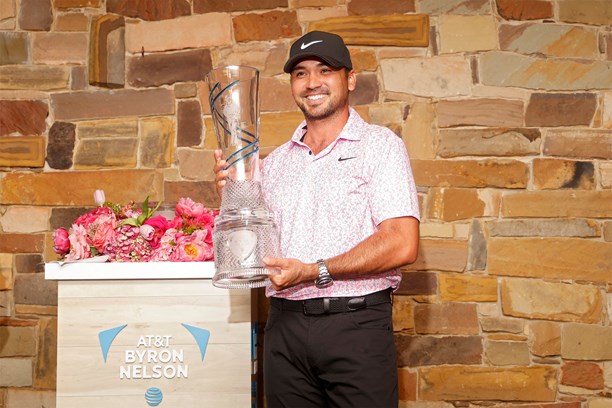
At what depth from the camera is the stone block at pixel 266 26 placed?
2.85m

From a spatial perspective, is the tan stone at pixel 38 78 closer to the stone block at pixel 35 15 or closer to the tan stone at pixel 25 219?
the stone block at pixel 35 15

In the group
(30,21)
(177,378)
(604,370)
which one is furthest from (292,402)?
(30,21)

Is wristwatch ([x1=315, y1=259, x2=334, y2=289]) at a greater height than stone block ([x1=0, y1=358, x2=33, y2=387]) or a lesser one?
greater

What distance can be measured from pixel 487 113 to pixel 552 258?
614 millimetres

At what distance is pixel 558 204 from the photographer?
2.70 m

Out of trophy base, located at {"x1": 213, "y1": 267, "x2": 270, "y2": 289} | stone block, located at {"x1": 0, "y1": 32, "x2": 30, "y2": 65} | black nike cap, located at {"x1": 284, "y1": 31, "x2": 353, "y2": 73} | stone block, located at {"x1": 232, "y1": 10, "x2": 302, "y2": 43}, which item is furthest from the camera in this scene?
stone block, located at {"x1": 0, "y1": 32, "x2": 30, "y2": 65}

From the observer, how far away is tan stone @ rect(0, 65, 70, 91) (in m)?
2.94

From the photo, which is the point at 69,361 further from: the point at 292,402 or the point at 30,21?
the point at 30,21

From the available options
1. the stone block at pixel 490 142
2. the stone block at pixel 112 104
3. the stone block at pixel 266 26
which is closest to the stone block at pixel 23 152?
the stone block at pixel 112 104

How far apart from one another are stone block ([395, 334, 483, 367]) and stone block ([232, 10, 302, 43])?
1.32 meters

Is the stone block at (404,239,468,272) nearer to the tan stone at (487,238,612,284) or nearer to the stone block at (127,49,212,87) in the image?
the tan stone at (487,238,612,284)

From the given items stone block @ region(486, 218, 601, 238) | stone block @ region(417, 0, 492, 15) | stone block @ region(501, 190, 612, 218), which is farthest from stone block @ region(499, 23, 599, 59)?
stone block @ region(486, 218, 601, 238)

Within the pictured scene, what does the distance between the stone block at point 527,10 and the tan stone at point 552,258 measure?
89 centimetres

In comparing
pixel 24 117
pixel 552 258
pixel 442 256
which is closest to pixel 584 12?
pixel 552 258
